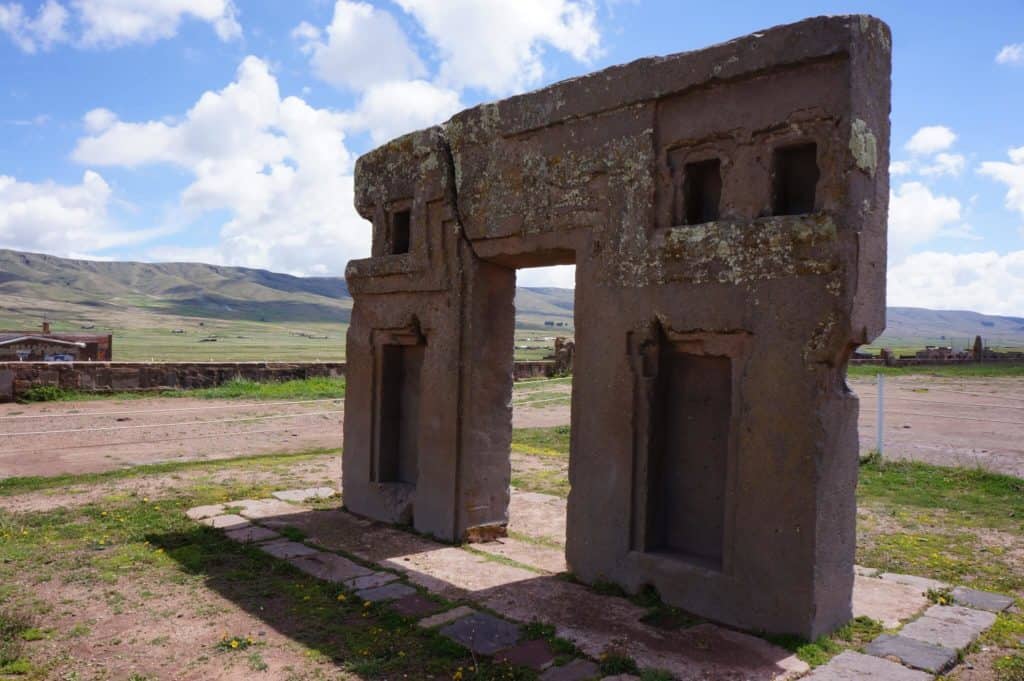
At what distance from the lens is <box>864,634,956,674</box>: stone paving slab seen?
4.69m

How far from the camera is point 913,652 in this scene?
16.0ft

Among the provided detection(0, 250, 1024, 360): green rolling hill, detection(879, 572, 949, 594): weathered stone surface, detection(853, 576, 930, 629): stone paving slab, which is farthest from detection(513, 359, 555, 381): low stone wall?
detection(0, 250, 1024, 360): green rolling hill

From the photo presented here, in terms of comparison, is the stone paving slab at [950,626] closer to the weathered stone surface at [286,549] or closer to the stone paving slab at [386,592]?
the stone paving slab at [386,592]

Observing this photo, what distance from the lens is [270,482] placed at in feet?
33.8

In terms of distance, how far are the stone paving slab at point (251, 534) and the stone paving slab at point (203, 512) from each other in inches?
28.8

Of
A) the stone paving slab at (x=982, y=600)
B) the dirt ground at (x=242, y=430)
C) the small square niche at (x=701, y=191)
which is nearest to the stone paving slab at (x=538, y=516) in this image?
the stone paving slab at (x=982, y=600)

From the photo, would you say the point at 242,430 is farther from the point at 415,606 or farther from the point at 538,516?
the point at 415,606

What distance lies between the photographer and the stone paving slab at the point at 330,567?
6.43 metres

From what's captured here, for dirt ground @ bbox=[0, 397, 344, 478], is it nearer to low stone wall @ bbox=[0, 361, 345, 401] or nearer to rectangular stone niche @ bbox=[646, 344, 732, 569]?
low stone wall @ bbox=[0, 361, 345, 401]

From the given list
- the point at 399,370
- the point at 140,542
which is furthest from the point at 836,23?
the point at 140,542

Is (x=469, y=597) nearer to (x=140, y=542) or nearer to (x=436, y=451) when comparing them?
(x=436, y=451)

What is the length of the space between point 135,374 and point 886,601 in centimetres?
1730

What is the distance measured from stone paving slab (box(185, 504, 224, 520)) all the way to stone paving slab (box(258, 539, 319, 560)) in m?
1.49

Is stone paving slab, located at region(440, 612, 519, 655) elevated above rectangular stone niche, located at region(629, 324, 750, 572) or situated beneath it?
situated beneath
